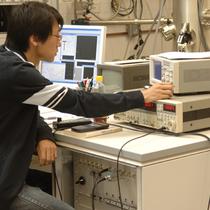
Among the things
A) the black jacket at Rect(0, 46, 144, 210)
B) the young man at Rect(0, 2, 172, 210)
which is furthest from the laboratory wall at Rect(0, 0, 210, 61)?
the black jacket at Rect(0, 46, 144, 210)

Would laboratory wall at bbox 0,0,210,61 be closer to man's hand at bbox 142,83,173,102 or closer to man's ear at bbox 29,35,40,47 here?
man's hand at bbox 142,83,173,102

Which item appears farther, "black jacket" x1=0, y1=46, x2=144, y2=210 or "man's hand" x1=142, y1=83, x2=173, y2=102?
"man's hand" x1=142, y1=83, x2=173, y2=102

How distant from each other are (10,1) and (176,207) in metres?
1.79

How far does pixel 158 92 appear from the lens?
2.12m

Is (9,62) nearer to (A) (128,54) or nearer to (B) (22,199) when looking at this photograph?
(B) (22,199)

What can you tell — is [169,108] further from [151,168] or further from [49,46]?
[49,46]

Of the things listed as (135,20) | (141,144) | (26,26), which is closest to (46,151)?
(141,144)

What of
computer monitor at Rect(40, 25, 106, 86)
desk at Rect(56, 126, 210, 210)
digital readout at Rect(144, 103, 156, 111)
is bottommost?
desk at Rect(56, 126, 210, 210)

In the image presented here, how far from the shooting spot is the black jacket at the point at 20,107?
6.20 feet

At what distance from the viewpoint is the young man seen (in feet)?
6.24

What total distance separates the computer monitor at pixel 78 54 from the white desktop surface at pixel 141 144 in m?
0.74

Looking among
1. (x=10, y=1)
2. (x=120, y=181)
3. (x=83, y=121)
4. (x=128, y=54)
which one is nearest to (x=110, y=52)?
(x=128, y=54)

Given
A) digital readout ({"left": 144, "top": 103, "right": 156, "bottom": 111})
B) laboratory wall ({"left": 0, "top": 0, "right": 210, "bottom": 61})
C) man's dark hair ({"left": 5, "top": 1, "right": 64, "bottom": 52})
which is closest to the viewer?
man's dark hair ({"left": 5, "top": 1, "right": 64, "bottom": 52})

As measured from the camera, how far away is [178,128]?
2.06 meters
